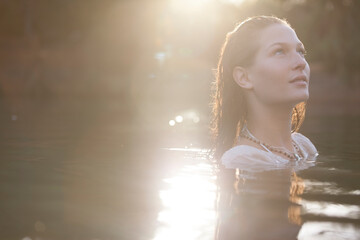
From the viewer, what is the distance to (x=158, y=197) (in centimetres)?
327

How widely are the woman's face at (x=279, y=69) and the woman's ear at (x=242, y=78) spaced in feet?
0.10

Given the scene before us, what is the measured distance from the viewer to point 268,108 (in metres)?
4.36

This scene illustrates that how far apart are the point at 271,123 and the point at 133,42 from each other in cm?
2447

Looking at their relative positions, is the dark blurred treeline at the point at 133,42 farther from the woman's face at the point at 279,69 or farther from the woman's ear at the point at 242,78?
the woman's face at the point at 279,69

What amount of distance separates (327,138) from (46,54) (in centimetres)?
3236

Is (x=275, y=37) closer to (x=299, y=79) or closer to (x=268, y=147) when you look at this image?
(x=299, y=79)

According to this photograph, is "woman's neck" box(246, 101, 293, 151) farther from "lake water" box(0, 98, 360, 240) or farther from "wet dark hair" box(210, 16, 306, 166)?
"lake water" box(0, 98, 360, 240)

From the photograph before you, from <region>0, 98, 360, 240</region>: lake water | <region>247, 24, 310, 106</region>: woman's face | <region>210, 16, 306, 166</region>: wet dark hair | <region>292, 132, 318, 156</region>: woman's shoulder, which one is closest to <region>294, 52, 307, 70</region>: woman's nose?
<region>247, 24, 310, 106</region>: woman's face

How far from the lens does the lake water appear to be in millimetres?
2506

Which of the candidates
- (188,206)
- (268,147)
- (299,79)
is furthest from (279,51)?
(188,206)

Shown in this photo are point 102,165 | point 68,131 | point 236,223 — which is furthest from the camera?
point 68,131

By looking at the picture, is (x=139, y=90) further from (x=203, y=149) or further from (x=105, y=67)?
(x=203, y=149)

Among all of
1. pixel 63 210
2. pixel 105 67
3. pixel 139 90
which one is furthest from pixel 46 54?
pixel 63 210

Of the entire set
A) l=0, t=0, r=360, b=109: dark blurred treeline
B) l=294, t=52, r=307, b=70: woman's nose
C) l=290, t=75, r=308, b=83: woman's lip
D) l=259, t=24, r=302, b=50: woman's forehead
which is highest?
l=0, t=0, r=360, b=109: dark blurred treeline
